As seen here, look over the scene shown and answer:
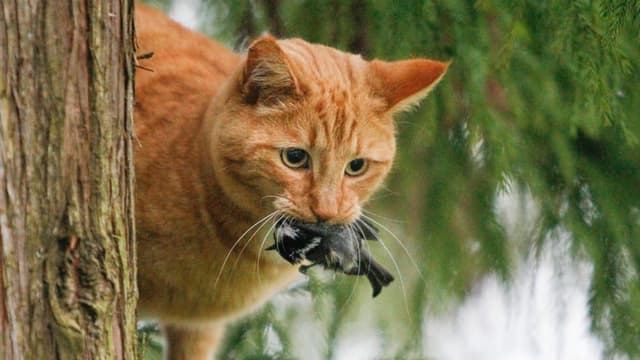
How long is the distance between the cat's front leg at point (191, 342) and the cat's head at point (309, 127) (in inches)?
21.0

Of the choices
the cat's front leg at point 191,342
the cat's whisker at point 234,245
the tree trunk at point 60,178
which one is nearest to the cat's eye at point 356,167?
the cat's whisker at point 234,245

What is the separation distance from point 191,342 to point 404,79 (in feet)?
3.18

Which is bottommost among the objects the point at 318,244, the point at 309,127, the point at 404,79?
the point at 318,244

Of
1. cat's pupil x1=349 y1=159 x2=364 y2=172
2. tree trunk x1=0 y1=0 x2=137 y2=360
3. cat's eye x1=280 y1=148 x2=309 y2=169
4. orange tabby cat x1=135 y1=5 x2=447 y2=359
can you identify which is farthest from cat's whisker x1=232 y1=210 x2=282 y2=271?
tree trunk x1=0 y1=0 x2=137 y2=360

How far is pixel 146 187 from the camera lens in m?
2.51

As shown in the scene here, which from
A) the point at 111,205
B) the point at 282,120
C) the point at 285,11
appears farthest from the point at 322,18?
the point at 111,205

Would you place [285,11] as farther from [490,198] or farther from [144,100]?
[490,198]

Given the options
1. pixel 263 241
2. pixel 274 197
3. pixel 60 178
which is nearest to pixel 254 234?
pixel 263 241

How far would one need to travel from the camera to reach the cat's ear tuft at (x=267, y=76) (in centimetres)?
227

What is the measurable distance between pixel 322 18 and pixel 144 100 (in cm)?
50

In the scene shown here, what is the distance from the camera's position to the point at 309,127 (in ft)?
7.94

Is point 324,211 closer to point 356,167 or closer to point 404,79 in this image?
point 356,167

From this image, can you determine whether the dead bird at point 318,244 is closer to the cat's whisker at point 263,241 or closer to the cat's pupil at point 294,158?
the cat's whisker at point 263,241

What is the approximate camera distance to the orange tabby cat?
2.39 metres
